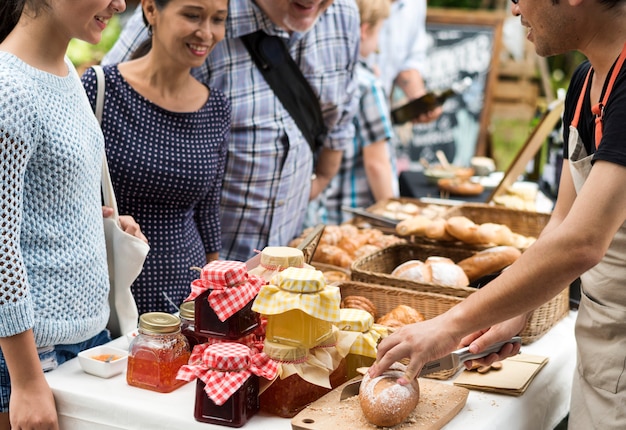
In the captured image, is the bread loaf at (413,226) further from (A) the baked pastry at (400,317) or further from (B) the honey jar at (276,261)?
(B) the honey jar at (276,261)

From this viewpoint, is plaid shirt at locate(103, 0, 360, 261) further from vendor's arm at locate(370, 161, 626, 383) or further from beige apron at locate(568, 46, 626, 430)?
vendor's arm at locate(370, 161, 626, 383)

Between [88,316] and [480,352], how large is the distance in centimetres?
100

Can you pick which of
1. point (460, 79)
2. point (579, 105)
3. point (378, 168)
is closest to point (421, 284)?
point (579, 105)

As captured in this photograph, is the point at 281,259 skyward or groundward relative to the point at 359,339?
skyward

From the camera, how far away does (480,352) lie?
1.98m

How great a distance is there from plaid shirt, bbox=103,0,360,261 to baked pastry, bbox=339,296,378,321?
104 cm

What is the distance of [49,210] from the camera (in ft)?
6.28

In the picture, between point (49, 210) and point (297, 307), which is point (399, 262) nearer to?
point (297, 307)

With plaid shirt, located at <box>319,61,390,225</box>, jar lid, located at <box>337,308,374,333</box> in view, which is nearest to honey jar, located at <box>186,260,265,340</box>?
jar lid, located at <box>337,308,374,333</box>

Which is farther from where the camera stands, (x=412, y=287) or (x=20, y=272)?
(x=412, y=287)

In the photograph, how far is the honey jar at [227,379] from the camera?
1.74m

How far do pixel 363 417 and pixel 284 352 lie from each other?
0.23 meters

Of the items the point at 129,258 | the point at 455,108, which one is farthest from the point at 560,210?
the point at 455,108

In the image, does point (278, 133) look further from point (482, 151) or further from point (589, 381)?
point (482, 151)
